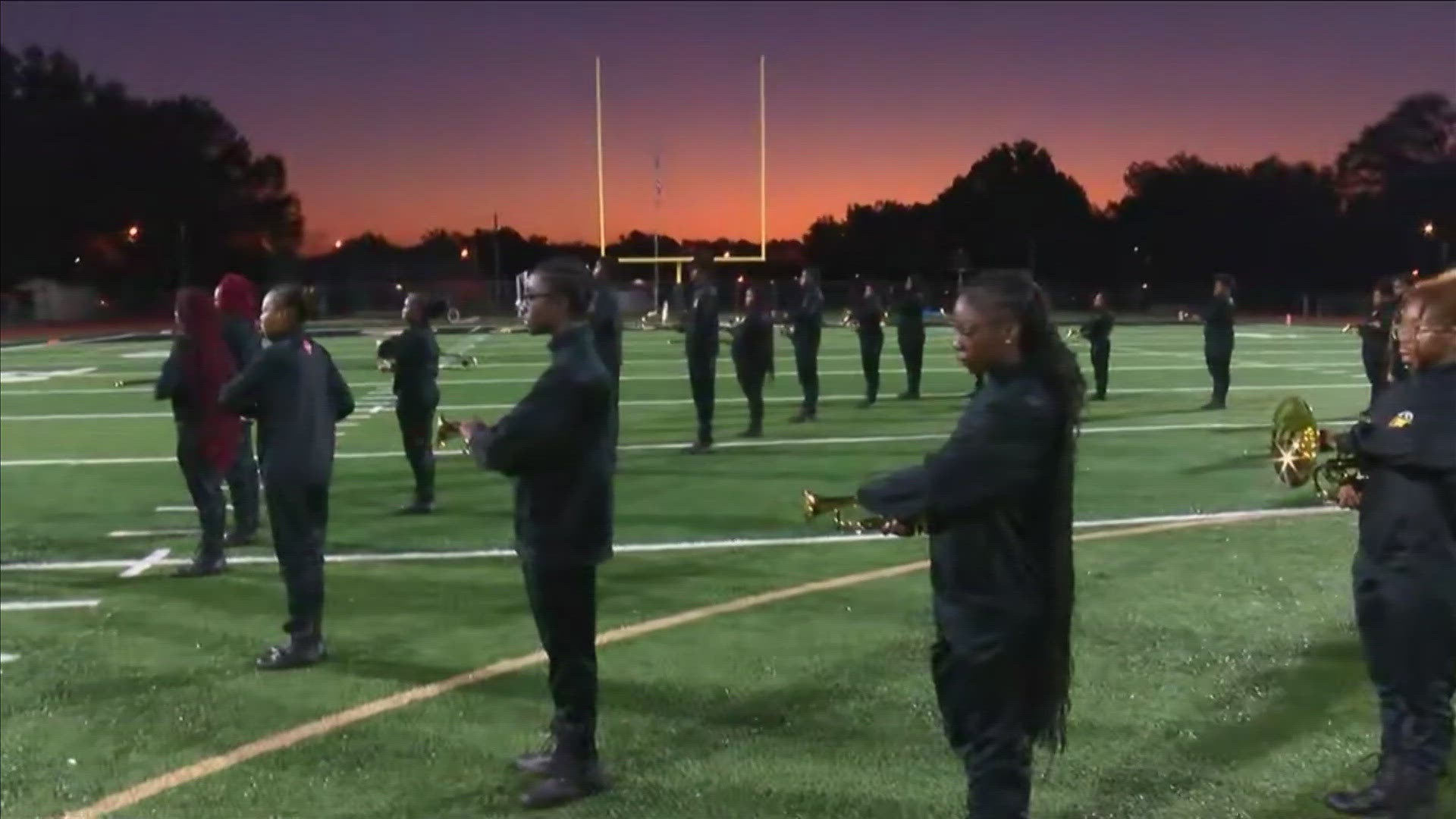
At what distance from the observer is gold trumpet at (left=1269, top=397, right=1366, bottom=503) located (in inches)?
180

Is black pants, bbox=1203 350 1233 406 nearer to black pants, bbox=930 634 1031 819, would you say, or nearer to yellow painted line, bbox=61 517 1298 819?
yellow painted line, bbox=61 517 1298 819

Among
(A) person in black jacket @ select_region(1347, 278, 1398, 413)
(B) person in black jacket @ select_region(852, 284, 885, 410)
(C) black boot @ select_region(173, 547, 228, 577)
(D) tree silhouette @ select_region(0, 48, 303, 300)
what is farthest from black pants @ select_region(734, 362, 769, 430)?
(D) tree silhouette @ select_region(0, 48, 303, 300)

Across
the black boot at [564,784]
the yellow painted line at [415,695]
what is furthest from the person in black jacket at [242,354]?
the black boot at [564,784]

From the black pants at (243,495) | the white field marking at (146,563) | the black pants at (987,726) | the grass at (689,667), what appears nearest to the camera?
the black pants at (987,726)

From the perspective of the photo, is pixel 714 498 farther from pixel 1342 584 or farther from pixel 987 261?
pixel 987 261

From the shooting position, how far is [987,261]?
66.8 metres

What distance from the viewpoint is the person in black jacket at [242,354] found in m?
→ 8.69

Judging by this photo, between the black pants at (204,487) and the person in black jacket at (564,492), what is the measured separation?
4261mm

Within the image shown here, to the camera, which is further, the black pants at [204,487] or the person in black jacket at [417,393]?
the person in black jacket at [417,393]

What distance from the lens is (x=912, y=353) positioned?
19.6m

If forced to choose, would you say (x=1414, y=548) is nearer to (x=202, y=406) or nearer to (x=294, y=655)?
(x=294, y=655)

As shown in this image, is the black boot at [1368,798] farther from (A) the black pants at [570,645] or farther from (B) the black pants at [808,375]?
(B) the black pants at [808,375]

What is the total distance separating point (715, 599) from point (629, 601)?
1.50 ft

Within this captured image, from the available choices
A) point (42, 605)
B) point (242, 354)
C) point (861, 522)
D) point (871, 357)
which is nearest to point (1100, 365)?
point (871, 357)
